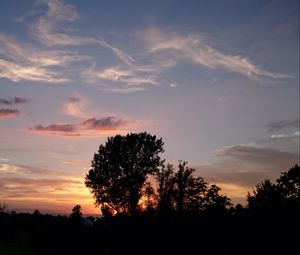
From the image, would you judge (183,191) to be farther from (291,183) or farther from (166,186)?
(291,183)

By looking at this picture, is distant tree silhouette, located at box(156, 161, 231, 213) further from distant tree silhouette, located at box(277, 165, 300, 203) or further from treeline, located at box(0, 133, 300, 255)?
distant tree silhouette, located at box(277, 165, 300, 203)

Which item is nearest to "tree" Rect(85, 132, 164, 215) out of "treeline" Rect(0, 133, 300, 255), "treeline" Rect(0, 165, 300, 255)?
"treeline" Rect(0, 133, 300, 255)

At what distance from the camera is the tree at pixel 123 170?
5372 cm

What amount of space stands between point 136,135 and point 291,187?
2906cm

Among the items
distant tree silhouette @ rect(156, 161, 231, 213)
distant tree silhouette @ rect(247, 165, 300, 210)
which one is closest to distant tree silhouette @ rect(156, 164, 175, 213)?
distant tree silhouette @ rect(156, 161, 231, 213)

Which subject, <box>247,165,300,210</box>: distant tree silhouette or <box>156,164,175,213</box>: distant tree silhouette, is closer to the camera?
<box>247,165,300,210</box>: distant tree silhouette

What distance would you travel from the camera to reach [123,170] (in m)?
54.1

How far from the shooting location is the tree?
176ft

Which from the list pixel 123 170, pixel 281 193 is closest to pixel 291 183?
pixel 281 193

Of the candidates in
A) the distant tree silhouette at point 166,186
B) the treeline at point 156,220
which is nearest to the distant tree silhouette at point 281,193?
the treeline at point 156,220

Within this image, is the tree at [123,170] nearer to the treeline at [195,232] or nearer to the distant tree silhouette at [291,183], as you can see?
the treeline at [195,232]

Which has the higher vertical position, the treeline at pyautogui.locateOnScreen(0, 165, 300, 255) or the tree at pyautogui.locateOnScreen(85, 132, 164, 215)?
the tree at pyautogui.locateOnScreen(85, 132, 164, 215)

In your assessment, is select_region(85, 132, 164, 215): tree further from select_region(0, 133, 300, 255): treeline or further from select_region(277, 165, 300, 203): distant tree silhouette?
select_region(277, 165, 300, 203): distant tree silhouette

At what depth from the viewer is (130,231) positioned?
35.1 meters
